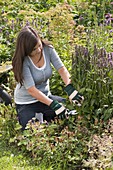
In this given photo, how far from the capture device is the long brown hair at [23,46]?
5.22 metres

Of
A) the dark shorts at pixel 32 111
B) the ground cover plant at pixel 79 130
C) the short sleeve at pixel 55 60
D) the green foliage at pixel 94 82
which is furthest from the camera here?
the short sleeve at pixel 55 60

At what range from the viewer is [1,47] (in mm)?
7172

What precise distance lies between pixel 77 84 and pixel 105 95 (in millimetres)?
334

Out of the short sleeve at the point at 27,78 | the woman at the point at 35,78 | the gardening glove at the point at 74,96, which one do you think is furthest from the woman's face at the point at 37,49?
the gardening glove at the point at 74,96

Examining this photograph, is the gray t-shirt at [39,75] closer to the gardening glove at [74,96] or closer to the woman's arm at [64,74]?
the woman's arm at [64,74]

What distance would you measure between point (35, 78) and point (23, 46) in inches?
17.9

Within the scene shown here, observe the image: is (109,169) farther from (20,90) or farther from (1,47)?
(1,47)

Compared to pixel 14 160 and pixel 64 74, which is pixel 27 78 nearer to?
pixel 64 74

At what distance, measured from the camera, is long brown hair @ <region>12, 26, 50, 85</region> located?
206 inches

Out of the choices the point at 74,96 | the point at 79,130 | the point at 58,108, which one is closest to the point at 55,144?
the point at 79,130

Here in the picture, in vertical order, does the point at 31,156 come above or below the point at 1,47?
below

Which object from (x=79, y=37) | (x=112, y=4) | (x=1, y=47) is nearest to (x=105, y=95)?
(x=79, y=37)

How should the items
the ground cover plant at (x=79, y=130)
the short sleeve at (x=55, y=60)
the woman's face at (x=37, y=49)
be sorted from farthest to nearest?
the short sleeve at (x=55, y=60)
the woman's face at (x=37, y=49)
the ground cover plant at (x=79, y=130)

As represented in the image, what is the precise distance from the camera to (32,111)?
5574mm
